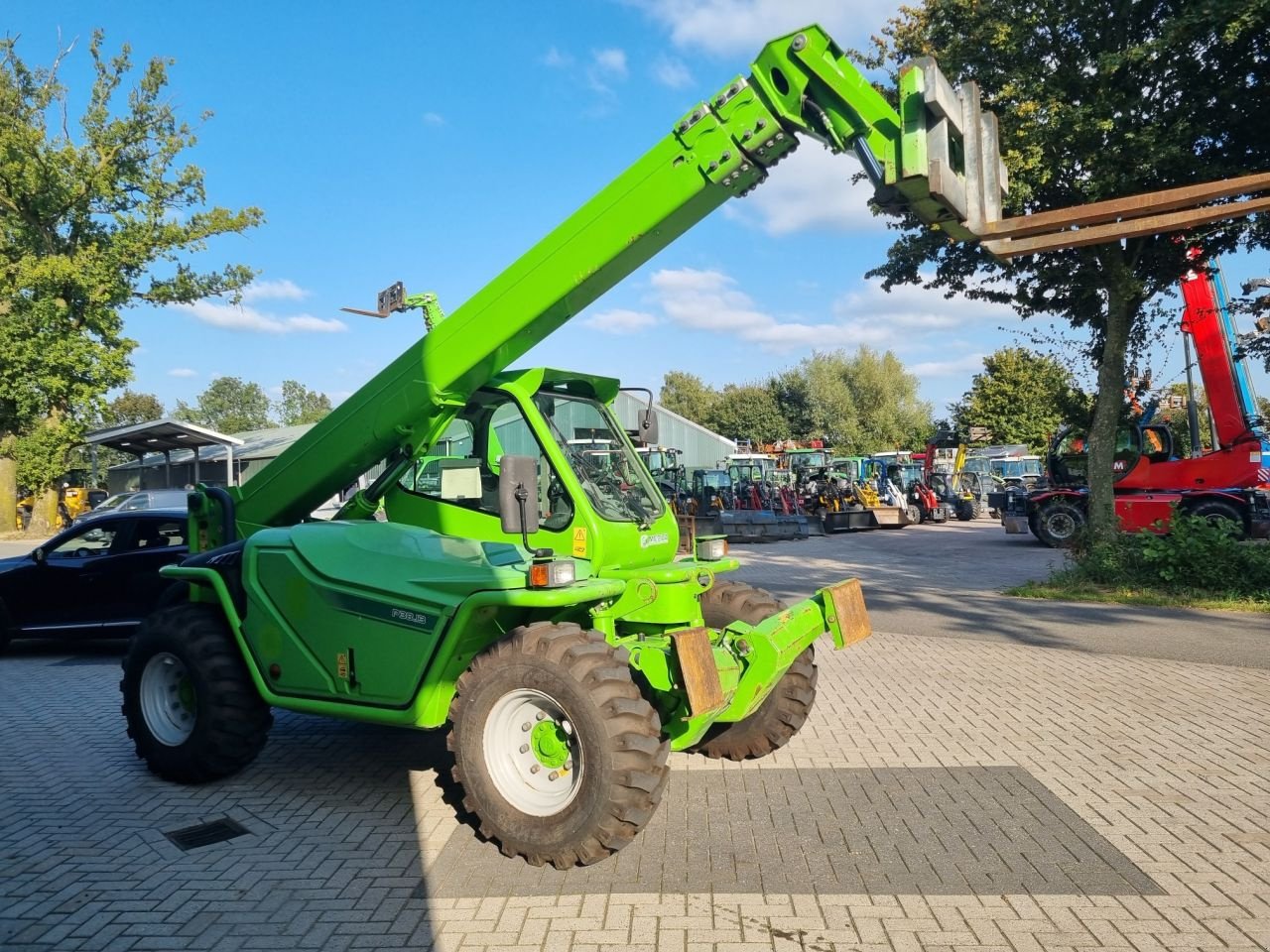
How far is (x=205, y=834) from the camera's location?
4.84 m

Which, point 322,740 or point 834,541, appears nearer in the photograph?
point 322,740

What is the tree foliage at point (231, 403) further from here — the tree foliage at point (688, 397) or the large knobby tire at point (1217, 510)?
the large knobby tire at point (1217, 510)

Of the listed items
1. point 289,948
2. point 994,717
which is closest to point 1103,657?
point 994,717

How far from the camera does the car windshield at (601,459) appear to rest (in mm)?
5402

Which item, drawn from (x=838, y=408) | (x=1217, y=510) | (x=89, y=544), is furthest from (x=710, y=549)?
(x=838, y=408)

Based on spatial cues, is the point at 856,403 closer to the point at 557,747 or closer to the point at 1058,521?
the point at 1058,521

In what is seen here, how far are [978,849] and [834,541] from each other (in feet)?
66.3

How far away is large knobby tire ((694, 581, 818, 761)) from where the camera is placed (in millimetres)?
5738

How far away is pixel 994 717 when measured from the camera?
6824 millimetres

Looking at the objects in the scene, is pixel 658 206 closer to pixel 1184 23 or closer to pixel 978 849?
pixel 978 849

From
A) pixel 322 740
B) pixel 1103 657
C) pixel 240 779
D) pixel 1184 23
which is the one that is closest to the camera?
pixel 240 779

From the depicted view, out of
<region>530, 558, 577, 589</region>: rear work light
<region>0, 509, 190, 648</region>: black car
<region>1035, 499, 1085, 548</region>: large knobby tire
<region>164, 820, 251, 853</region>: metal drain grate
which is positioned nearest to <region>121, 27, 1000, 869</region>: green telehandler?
<region>530, 558, 577, 589</region>: rear work light

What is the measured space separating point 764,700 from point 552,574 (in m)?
2.05

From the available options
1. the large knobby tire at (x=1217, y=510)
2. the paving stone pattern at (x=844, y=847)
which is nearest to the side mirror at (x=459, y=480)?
the paving stone pattern at (x=844, y=847)
